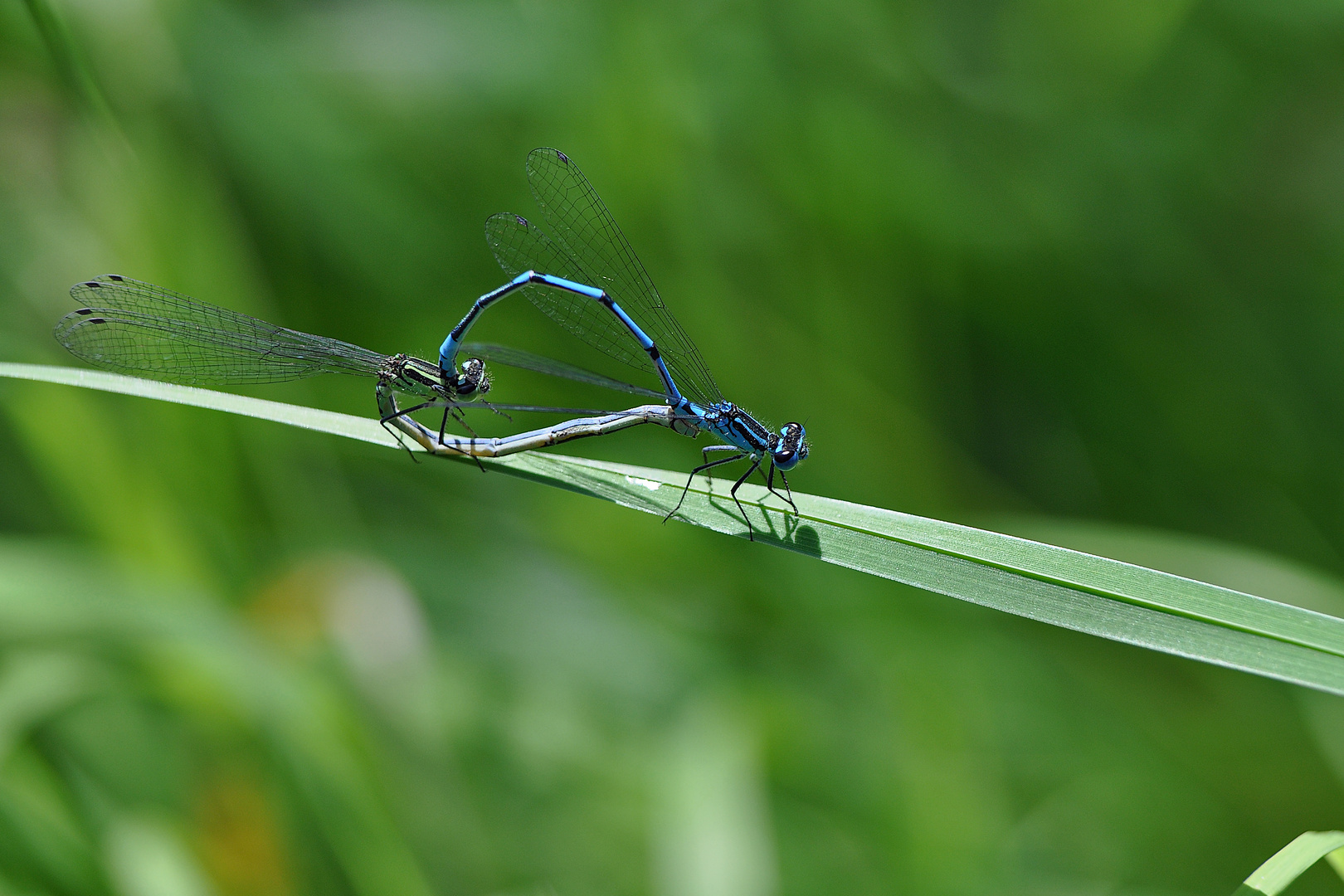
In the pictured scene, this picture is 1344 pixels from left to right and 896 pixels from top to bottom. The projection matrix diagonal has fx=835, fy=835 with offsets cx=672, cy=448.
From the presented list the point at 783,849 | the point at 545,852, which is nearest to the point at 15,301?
the point at 545,852

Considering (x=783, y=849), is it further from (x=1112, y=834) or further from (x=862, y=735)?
(x=1112, y=834)

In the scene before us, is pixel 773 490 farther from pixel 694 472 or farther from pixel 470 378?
pixel 470 378

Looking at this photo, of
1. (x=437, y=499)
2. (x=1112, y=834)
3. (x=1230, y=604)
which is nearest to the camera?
(x=1230, y=604)

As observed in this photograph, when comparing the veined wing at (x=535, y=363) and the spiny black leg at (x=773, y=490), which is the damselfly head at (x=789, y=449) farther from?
the veined wing at (x=535, y=363)

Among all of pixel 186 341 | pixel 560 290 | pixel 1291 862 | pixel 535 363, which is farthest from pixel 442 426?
pixel 1291 862

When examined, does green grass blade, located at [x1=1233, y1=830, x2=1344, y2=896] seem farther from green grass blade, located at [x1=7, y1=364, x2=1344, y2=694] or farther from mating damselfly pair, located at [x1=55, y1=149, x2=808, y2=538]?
mating damselfly pair, located at [x1=55, y1=149, x2=808, y2=538]

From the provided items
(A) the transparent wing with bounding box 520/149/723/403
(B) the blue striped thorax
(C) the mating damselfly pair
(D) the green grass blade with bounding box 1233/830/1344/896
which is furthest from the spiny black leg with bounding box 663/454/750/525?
(D) the green grass blade with bounding box 1233/830/1344/896
